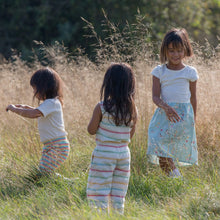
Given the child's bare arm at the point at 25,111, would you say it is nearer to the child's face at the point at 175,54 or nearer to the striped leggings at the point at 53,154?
the striped leggings at the point at 53,154

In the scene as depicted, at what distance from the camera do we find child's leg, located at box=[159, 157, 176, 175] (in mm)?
3338

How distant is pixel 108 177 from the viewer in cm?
268

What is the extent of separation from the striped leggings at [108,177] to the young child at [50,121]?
2.63ft

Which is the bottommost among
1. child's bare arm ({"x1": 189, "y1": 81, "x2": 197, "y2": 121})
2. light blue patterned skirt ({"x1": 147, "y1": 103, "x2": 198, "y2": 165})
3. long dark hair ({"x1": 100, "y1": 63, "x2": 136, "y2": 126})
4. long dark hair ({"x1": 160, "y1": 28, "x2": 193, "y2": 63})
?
light blue patterned skirt ({"x1": 147, "y1": 103, "x2": 198, "y2": 165})

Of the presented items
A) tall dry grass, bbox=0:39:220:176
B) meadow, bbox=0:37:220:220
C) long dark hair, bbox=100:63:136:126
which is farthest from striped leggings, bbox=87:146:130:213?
tall dry grass, bbox=0:39:220:176

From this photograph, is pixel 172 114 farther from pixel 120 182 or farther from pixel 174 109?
pixel 120 182

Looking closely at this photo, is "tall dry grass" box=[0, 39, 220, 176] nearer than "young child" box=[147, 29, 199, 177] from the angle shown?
No

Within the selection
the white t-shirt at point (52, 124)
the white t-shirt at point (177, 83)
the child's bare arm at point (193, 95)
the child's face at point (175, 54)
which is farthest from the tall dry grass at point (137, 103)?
the child's face at point (175, 54)

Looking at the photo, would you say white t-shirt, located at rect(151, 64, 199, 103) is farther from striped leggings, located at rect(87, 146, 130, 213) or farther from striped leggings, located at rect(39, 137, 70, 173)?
striped leggings, located at rect(39, 137, 70, 173)

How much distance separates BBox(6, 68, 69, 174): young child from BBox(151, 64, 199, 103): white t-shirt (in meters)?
0.91

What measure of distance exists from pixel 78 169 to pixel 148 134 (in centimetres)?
72

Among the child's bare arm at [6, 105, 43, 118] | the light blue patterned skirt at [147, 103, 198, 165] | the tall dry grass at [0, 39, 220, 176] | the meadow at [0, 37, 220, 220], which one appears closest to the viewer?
the meadow at [0, 37, 220, 220]

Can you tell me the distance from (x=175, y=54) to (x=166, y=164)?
92 centimetres

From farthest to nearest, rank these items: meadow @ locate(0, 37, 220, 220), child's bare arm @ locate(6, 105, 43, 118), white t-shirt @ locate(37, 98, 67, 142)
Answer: white t-shirt @ locate(37, 98, 67, 142)
child's bare arm @ locate(6, 105, 43, 118)
meadow @ locate(0, 37, 220, 220)
